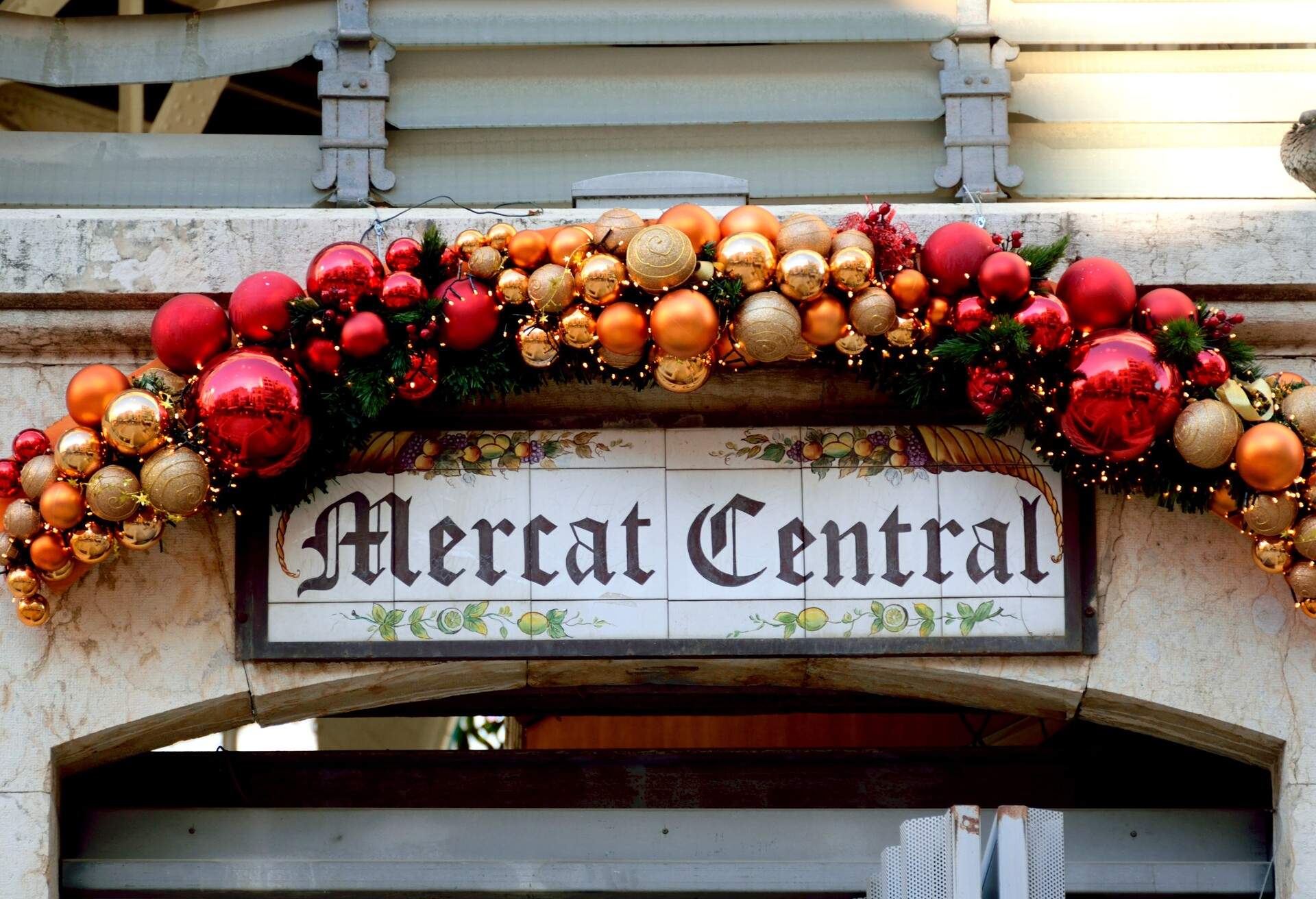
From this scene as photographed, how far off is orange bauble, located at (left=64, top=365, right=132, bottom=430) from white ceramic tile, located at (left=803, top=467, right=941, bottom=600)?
4.91 feet

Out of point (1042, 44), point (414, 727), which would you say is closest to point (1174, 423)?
point (1042, 44)

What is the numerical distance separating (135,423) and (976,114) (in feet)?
6.69

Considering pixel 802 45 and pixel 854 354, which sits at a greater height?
pixel 802 45

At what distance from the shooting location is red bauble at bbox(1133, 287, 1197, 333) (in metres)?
3.63

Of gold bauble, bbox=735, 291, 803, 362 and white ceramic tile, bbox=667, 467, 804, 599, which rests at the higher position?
gold bauble, bbox=735, 291, 803, 362

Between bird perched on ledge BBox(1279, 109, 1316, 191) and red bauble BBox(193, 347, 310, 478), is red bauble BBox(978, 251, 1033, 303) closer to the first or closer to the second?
bird perched on ledge BBox(1279, 109, 1316, 191)

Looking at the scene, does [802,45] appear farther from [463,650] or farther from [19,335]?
[19,335]

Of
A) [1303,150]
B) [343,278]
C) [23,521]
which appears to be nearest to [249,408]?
[343,278]

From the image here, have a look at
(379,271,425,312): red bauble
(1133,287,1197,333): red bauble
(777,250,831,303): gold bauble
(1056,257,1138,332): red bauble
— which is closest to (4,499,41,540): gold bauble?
(379,271,425,312): red bauble

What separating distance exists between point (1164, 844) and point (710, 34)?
221 cm

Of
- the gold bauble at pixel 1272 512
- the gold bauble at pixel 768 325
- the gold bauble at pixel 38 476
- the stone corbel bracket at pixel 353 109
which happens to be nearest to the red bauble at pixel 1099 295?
the gold bauble at pixel 1272 512

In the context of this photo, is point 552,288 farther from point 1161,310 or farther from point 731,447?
point 1161,310

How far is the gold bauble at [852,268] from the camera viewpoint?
11.6 feet

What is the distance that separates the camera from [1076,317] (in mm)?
3604
